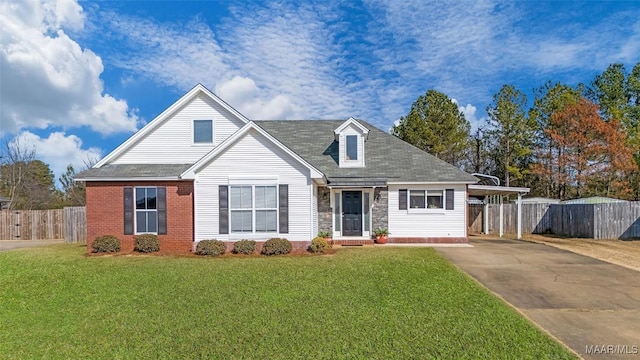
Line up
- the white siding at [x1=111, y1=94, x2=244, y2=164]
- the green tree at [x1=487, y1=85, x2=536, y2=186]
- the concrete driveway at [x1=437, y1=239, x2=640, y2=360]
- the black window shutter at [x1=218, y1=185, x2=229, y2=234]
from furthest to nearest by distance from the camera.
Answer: the green tree at [x1=487, y1=85, x2=536, y2=186] < the white siding at [x1=111, y1=94, x2=244, y2=164] < the black window shutter at [x1=218, y1=185, x2=229, y2=234] < the concrete driveway at [x1=437, y1=239, x2=640, y2=360]

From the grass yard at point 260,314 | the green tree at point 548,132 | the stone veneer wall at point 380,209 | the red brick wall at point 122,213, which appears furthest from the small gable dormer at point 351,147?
the green tree at point 548,132

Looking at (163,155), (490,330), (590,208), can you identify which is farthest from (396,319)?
(590,208)

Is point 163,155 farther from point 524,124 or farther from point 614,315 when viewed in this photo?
point 524,124

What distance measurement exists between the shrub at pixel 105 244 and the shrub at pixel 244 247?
470cm

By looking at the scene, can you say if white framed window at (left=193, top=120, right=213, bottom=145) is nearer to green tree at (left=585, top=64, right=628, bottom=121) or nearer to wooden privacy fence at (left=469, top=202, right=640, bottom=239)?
wooden privacy fence at (left=469, top=202, right=640, bottom=239)

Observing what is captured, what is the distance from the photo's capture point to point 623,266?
11227mm

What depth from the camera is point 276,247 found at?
1362cm

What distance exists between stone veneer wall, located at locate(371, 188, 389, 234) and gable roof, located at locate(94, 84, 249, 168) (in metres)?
6.84

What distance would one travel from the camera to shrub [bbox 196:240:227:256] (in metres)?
13.6

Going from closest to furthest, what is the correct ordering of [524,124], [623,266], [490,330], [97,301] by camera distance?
[490,330] < [97,301] < [623,266] < [524,124]

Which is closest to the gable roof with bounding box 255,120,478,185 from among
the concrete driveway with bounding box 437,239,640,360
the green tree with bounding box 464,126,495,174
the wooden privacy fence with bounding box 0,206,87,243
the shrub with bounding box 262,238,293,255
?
the shrub with bounding box 262,238,293,255

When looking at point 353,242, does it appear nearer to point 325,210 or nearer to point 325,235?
point 325,235

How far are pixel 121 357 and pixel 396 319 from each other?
164 inches
